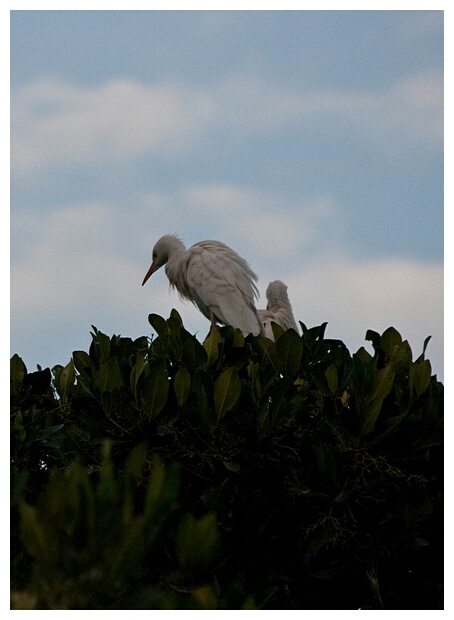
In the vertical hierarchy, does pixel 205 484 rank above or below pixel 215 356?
below

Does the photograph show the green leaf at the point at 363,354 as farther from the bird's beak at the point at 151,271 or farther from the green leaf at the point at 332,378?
the bird's beak at the point at 151,271

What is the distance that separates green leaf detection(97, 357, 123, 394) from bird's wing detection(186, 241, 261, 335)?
4333mm

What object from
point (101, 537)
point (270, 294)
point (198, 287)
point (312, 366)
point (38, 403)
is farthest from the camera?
point (270, 294)

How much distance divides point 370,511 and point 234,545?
67 cm

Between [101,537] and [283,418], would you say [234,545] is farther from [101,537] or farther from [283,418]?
[101,537]

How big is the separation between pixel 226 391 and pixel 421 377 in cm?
100

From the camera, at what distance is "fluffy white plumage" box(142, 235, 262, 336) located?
334 inches

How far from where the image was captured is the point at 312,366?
4453mm

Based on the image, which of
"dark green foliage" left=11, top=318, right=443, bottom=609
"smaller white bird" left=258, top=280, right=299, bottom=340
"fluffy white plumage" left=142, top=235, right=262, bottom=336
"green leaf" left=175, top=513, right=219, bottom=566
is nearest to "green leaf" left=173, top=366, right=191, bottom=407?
"dark green foliage" left=11, top=318, right=443, bottom=609

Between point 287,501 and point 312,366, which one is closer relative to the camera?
point 287,501

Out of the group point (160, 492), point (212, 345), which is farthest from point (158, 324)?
point (160, 492)

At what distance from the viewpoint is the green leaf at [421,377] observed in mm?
3906

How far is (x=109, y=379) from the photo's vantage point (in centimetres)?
402

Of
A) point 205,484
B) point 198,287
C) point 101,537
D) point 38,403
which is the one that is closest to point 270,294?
point 198,287
